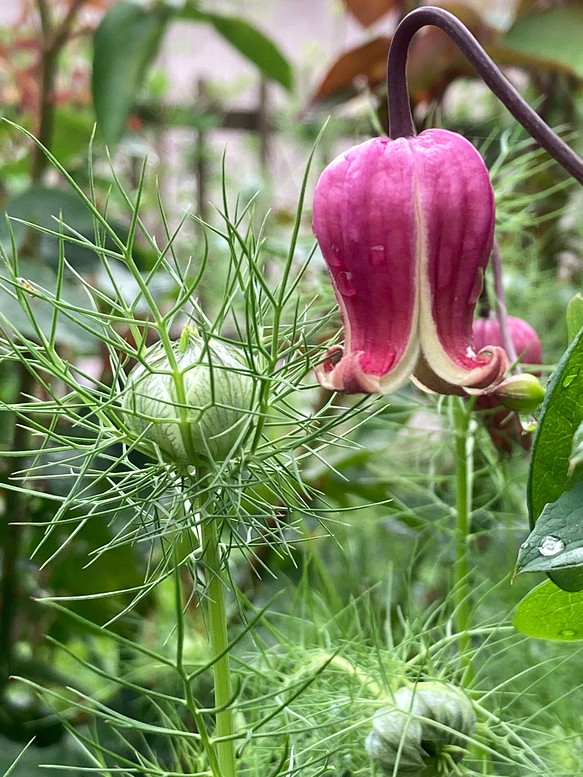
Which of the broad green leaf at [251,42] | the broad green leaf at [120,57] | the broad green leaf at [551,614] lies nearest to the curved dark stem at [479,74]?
the broad green leaf at [551,614]

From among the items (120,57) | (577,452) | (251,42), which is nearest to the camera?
(577,452)

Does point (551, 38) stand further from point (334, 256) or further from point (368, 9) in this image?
point (334, 256)

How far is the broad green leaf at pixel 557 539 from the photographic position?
22 cm

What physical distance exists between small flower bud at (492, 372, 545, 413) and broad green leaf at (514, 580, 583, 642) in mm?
55

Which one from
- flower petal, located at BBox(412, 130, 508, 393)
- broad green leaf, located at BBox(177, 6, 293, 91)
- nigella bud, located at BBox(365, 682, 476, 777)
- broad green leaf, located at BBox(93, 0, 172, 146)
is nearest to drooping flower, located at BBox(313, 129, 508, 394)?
flower petal, located at BBox(412, 130, 508, 393)

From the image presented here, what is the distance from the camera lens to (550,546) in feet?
0.74

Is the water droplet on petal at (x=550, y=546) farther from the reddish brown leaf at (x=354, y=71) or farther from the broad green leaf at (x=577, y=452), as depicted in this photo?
the reddish brown leaf at (x=354, y=71)

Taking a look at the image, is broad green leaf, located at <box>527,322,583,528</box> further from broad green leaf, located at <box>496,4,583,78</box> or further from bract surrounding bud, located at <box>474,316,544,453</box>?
broad green leaf, located at <box>496,4,583,78</box>

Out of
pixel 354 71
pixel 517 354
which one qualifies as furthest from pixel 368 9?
pixel 517 354

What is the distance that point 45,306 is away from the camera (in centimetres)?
55

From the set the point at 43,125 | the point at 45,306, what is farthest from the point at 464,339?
the point at 43,125

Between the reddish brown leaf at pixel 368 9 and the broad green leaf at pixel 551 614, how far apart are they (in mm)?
700

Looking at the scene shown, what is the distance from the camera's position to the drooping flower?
243mm

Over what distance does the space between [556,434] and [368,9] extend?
0.70m
